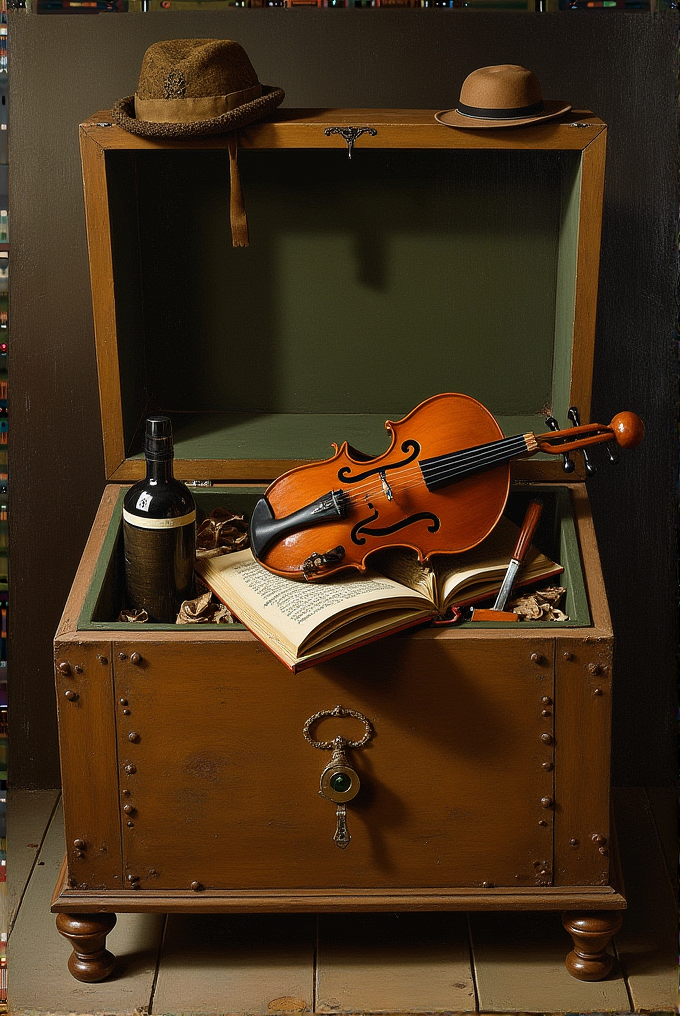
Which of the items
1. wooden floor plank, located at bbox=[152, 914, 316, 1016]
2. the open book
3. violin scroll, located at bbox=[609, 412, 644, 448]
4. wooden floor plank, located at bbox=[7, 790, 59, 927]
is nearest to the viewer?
the open book

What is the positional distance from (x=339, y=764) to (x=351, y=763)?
2cm

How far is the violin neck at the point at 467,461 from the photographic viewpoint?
165 cm

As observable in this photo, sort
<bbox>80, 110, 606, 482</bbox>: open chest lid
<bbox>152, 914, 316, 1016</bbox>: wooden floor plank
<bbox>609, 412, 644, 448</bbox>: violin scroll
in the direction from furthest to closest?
<bbox>80, 110, 606, 482</bbox>: open chest lid < <bbox>152, 914, 316, 1016</bbox>: wooden floor plank < <bbox>609, 412, 644, 448</bbox>: violin scroll

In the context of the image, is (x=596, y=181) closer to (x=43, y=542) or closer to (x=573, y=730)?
(x=573, y=730)

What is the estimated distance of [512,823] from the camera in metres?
1.65

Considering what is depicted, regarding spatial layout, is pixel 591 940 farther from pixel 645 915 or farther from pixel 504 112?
pixel 504 112

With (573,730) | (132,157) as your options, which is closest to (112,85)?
(132,157)

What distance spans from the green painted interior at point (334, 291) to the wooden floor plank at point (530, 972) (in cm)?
80

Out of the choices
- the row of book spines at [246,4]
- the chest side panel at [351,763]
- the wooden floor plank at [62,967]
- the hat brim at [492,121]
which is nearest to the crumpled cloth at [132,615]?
the chest side panel at [351,763]

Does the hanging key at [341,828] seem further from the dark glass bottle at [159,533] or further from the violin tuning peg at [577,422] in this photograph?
the violin tuning peg at [577,422]

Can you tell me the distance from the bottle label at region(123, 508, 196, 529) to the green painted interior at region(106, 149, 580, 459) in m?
0.23

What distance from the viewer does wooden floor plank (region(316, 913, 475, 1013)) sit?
1759 millimetres

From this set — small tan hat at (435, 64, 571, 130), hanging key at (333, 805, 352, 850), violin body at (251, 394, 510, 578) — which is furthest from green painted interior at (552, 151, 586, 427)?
hanging key at (333, 805, 352, 850)

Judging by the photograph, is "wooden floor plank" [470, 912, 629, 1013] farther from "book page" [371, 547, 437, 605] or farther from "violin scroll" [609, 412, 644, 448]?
"violin scroll" [609, 412, 644, 448]
